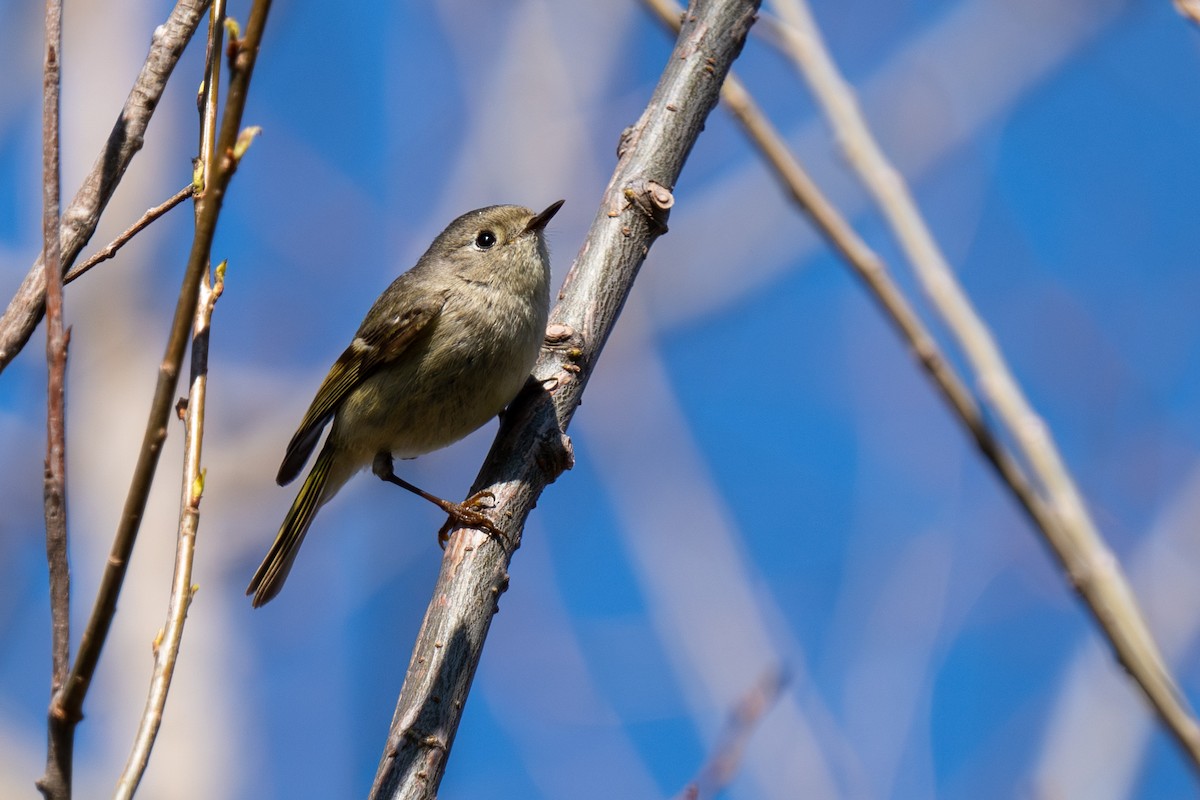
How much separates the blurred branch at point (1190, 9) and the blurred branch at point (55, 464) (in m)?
1.38

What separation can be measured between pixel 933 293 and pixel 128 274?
667 centimetres

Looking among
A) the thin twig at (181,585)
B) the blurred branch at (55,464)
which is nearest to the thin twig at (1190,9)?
the thin twig at (181,585)

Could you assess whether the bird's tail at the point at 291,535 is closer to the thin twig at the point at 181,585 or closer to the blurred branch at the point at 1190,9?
the thin twig at the point at 181,585

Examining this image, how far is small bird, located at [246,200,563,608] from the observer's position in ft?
11.3

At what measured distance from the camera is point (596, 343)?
273 cm

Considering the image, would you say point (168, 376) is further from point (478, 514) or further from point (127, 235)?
point (478, 514)

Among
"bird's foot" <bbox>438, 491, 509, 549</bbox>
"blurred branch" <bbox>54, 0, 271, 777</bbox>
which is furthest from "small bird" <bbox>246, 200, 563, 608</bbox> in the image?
"blurred branch" <bbox>54, 0, 271, 777</bbox>

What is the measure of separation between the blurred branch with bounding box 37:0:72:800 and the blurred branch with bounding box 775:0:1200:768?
98 cm

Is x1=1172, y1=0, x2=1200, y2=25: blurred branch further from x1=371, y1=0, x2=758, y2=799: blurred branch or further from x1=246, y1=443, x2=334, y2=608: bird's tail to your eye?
x1=246, y1=443, x2=334, y2=608: bird's tail

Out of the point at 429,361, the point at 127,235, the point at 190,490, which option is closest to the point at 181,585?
the point at 190,490

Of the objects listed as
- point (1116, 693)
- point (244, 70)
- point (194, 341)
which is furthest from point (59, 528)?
point (1116, 693)

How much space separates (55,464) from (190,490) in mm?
231

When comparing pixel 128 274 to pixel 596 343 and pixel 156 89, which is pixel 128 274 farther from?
pixel 156 89

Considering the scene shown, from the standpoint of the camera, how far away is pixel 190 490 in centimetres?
153
